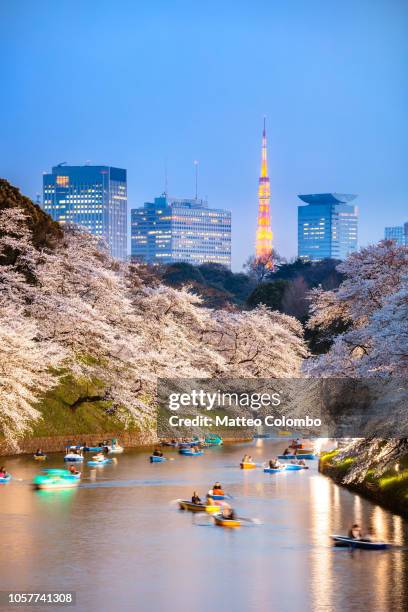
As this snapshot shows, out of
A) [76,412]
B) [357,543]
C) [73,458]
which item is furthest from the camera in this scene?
[76,412]

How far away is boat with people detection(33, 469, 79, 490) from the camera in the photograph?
5628cm

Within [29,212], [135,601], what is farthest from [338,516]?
[29,212]

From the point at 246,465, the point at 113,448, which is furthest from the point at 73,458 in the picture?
the point at 246,465

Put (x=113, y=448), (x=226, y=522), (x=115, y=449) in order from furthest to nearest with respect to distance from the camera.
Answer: (x=115, y=449) → (x=113, y=448) → (x=226, y=522)

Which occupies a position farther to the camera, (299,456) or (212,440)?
(212,440)

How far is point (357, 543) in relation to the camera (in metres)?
40.8

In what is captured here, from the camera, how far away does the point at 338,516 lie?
48.7m

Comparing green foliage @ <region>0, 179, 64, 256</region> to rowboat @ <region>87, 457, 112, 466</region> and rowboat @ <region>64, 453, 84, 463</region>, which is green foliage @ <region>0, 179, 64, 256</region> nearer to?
rowboat @ <region>87, 457, 112, 466</region>

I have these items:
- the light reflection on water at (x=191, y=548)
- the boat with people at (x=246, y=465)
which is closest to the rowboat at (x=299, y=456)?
the boat with people at (x=246, y=465)

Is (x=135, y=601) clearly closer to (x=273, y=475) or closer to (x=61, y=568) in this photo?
(x=61, y=568)

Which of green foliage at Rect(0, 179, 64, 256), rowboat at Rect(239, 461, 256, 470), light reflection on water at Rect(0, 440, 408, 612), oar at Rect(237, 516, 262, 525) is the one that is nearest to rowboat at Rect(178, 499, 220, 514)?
light reflection on water at Rect(0, 440, 408, 612)

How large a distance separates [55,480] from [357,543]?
20611mm

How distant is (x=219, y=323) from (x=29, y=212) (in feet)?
66.2

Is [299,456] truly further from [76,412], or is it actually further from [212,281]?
[212,281]
